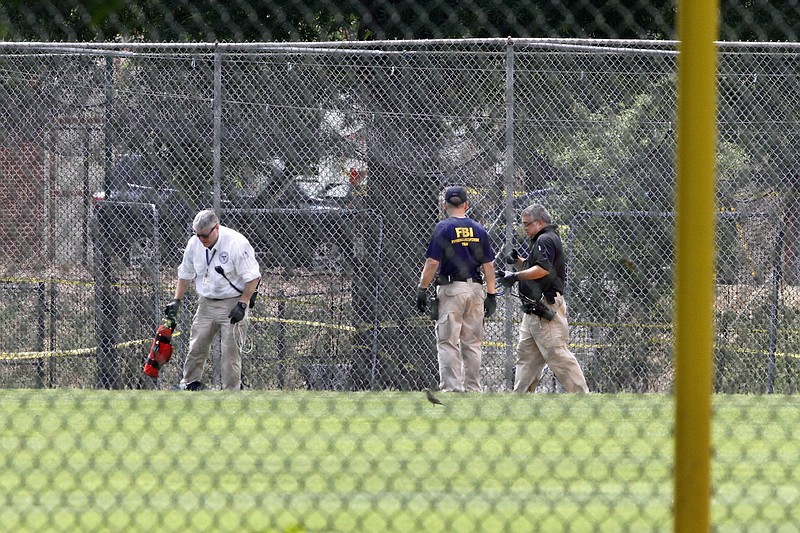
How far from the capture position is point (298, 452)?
24.7 feet

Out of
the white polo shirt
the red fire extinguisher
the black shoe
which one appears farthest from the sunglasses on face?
the black shoe

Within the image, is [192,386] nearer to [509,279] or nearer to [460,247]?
[460,247]

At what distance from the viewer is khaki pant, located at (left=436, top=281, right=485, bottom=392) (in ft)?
35.3

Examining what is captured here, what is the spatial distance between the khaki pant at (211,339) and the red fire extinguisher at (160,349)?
0.32 meters

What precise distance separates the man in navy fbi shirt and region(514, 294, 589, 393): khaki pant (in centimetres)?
40

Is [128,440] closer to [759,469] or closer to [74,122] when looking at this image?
[74,122]

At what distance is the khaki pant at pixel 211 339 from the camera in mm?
11000

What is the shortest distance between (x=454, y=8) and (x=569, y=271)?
513cm

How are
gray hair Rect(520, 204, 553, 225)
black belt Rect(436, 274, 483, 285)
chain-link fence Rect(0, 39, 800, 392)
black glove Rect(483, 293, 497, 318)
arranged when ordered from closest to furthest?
chain-link fence Rect(0, 39, 800, 392)
gray hair Rect(520, 204, 553, 225)
black belt Rect(436, 274, 483, 285)
black glove Rect(483, 293, 497, 318)

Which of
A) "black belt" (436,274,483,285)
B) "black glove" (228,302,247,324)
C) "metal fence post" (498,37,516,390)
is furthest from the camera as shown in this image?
"black belt" (436,274,483,285)

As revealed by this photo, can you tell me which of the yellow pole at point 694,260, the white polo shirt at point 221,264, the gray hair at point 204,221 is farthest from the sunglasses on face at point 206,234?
the yellow pole at point 694,260

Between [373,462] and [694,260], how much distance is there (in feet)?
12.7

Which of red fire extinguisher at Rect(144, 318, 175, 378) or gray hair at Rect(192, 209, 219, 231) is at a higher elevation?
gray hair at Rect(192, 209, 219, 231)

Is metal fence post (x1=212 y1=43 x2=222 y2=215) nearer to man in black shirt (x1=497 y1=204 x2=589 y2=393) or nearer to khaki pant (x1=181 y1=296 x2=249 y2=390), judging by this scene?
khaki pant (x1=181 y1=296 x2=249 y2=390)
